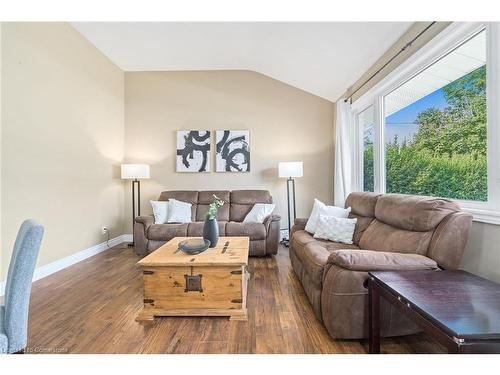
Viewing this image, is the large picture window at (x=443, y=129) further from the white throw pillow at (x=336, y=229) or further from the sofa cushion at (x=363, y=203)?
the white throw pillow at (x=336, y=229)

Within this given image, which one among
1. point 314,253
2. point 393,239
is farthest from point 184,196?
point 393,239

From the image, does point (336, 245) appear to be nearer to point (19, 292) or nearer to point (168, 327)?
point (168, 327)

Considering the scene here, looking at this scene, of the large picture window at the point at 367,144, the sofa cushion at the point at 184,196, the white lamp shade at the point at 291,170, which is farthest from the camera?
the sofa cushion at the point at 184,196

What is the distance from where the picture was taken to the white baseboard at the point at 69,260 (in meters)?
2.83

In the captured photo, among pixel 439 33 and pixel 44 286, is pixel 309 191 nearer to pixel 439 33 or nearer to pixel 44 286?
pixel 439 33

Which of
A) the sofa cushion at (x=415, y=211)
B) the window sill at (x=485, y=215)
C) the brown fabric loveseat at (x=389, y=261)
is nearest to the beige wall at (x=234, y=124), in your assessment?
the sofa cushion at (x=415, y=211)

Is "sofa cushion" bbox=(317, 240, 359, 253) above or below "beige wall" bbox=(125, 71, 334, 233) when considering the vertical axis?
below

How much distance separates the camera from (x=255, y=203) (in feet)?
13.9

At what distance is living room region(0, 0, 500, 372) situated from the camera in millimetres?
1591

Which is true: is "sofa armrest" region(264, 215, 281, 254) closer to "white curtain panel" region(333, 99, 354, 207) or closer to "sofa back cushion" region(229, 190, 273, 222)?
"sofa back cushion" region(229, 190, 273, 222)

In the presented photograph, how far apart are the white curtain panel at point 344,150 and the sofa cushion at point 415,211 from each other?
1580 mm

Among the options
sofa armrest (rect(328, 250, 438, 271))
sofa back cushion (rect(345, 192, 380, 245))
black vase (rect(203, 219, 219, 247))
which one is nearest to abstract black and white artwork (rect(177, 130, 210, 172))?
black vase (rect(203, 219, 219, 247))

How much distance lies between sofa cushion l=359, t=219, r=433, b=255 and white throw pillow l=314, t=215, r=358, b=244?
18cm
